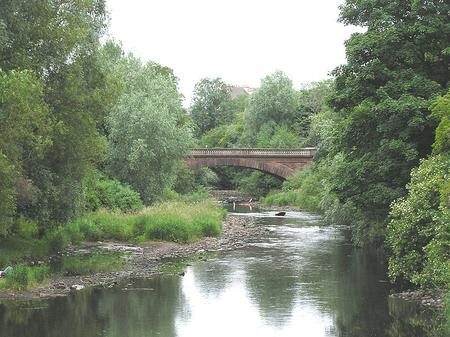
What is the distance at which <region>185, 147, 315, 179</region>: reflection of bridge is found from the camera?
250 feet

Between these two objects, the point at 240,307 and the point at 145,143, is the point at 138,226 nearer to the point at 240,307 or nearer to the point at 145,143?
the point at 145,143

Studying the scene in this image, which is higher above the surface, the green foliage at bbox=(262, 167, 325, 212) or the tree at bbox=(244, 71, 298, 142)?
the tree at bbox=(244, 71, 298, 142)

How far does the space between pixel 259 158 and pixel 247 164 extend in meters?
1.52

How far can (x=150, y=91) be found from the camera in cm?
5462

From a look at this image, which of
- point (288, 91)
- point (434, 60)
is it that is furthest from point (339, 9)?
point (288, 91)

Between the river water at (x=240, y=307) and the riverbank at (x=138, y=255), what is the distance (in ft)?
3.67

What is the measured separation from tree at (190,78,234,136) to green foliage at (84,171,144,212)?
8424 cm

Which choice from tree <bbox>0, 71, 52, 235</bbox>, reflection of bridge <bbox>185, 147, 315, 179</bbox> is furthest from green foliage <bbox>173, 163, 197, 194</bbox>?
tree <bbox>0, 71, 52, 235</bbox>

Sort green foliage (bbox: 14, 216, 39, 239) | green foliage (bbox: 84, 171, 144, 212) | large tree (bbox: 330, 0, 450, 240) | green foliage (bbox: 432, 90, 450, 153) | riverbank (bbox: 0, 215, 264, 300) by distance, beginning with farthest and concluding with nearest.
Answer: green foliage (bbox: 84, 171, 144, 212)
green foliage (bbox: 14, 216, 39, 239)
large tree (bbox: 330, 0, 450, 240)
riverbank (bbox: 0, 215, 264, 300)
green foliage (bbox: 432, 90, 450, 153)

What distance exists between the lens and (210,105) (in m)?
135

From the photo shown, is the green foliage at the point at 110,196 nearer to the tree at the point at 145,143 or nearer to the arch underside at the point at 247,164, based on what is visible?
the tree at the point at 145,143

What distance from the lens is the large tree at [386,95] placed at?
30.8 m

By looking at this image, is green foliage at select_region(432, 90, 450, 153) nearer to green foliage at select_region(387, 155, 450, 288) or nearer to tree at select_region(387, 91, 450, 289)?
tree at select_region(387, 91, 450, 289)

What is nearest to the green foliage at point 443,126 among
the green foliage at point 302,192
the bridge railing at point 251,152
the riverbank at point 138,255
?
the riverbank at point 138,255
